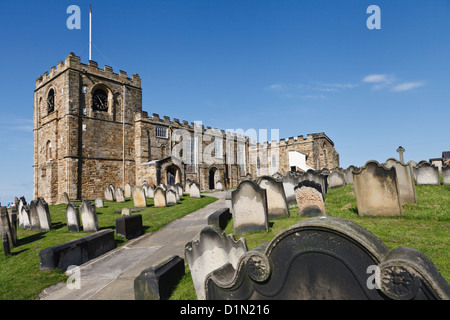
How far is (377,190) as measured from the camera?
23.5 feet

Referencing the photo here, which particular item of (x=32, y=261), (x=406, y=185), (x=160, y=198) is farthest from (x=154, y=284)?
(x=160, y=198)

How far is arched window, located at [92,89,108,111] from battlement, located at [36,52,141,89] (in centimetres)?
164

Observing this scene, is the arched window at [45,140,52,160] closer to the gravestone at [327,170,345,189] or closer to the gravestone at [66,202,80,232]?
the gravestone at [66,202,80,232]

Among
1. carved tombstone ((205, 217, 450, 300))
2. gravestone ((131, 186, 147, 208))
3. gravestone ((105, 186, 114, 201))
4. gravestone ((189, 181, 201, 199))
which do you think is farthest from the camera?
gravestone ((105, 186, 114, 201))

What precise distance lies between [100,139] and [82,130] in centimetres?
176

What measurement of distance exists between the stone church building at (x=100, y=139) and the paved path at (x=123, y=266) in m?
16.2

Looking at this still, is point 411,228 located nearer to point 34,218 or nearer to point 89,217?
point 89,217

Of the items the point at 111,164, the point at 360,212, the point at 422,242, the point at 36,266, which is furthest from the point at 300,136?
the point at 36,266

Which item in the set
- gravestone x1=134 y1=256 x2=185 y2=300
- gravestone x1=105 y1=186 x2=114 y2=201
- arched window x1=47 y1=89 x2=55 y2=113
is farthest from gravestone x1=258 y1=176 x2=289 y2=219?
arched window x1=47 y1=89 x2=55 y2=113

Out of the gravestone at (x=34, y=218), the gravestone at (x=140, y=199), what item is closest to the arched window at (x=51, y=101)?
the gravestone at (x=140, y=199)

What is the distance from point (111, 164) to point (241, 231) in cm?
2061

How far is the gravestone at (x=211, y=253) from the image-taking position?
11.6ft

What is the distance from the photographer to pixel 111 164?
944 inches

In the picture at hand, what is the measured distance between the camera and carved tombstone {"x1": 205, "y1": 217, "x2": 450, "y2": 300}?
1774 mm
